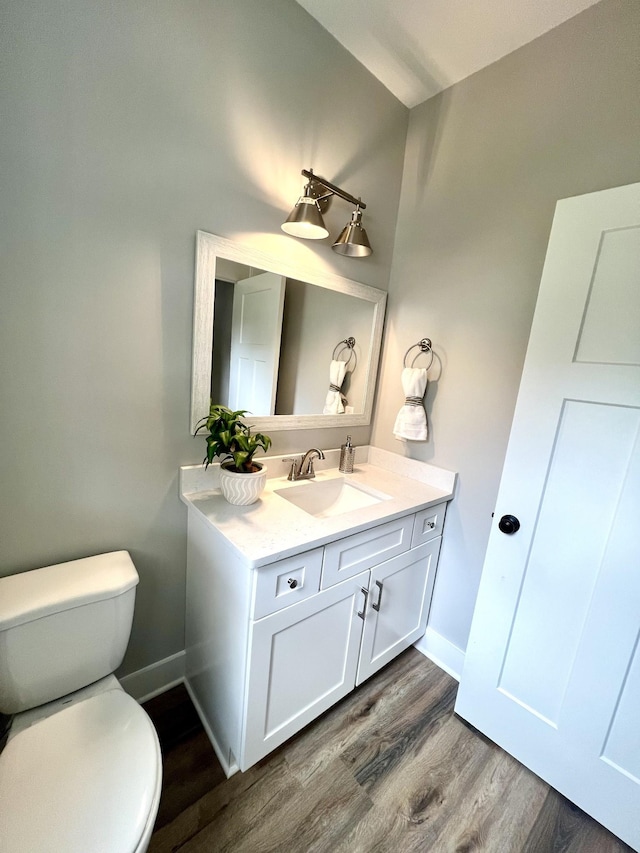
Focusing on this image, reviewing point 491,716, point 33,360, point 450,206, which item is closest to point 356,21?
point 450,206

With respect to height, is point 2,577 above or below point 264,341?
below

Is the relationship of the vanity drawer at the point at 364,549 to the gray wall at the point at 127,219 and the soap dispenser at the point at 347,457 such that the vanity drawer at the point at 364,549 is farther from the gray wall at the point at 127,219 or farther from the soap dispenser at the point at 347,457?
the gray wall at the point at 127,219

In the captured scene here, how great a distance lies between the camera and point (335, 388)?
1.76 m

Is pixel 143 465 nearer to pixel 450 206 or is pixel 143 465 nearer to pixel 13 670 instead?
pixel 13 670

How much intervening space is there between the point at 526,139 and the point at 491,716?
2.30 metres

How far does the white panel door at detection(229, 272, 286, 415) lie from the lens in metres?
1.35

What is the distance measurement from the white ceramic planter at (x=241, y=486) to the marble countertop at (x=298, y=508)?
0.03 metres

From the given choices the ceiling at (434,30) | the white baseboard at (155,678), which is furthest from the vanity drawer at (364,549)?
the ceiling at (434,30)

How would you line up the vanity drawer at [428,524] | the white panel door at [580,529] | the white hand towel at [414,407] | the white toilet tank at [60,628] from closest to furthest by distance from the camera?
the white toilet tank at [60,628] < the white panel door at [580,529] < the vanity drawer at [428,524] < the white hand towel at [414,407]

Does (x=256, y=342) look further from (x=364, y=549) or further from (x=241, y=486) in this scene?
(x=364, y=549)

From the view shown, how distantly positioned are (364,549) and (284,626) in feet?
1.27

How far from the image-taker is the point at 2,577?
1.02 m

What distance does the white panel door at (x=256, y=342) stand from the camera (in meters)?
1.35

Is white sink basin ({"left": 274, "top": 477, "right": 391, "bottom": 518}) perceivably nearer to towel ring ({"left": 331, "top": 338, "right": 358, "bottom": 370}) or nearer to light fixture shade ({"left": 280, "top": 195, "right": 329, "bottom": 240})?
towel ring ({"left": 331, "top": 338, "right": 358, "bottom": 370})
